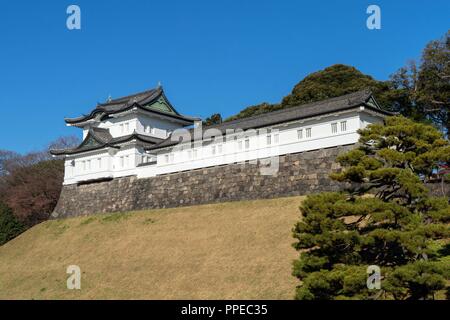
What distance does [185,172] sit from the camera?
34969 mm

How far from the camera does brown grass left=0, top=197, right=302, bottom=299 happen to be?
21.1 m

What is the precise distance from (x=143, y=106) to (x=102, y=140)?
4.15 meters

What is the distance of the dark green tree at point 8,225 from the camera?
39125mm

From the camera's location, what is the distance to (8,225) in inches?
1554

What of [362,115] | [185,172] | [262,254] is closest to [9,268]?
[185,172]

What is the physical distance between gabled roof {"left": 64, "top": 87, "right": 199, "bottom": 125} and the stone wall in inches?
243

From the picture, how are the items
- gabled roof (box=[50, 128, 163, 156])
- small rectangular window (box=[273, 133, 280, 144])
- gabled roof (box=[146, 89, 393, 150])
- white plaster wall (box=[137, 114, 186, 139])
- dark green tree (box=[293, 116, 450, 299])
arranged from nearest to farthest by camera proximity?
dark green tree (box=[293, 116, 450, 299])
gabled roof (box=[146, 89, 393, 150])
small rectangular window (box=[273, 133, 280, 144])
gabled roof (box=[50, 128, 163, 156])
white plaster wall (box=[137, 114, 186, 139])

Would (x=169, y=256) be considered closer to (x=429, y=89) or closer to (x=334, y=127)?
(x=334, y=127)

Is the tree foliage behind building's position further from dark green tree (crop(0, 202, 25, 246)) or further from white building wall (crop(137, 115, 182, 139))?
dark green tree (crop(0, 202, 25, 246))

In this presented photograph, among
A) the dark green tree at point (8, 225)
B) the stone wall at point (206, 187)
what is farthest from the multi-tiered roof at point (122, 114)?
the dark green tree at point (8, 225)

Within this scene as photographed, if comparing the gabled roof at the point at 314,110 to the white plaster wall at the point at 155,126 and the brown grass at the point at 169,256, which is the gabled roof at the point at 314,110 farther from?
the white plaster wall at the point at 155,126

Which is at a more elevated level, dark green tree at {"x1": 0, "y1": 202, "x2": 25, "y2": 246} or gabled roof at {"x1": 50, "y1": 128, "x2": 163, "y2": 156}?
gabled roof at {"x1": 50, "y1": 128, "x2": 163, "y2": 156}

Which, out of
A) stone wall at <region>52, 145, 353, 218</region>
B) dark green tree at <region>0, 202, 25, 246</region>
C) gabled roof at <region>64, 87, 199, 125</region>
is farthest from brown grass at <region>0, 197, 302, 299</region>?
gabled roof at <region>64, 87, 199, 125</region>
